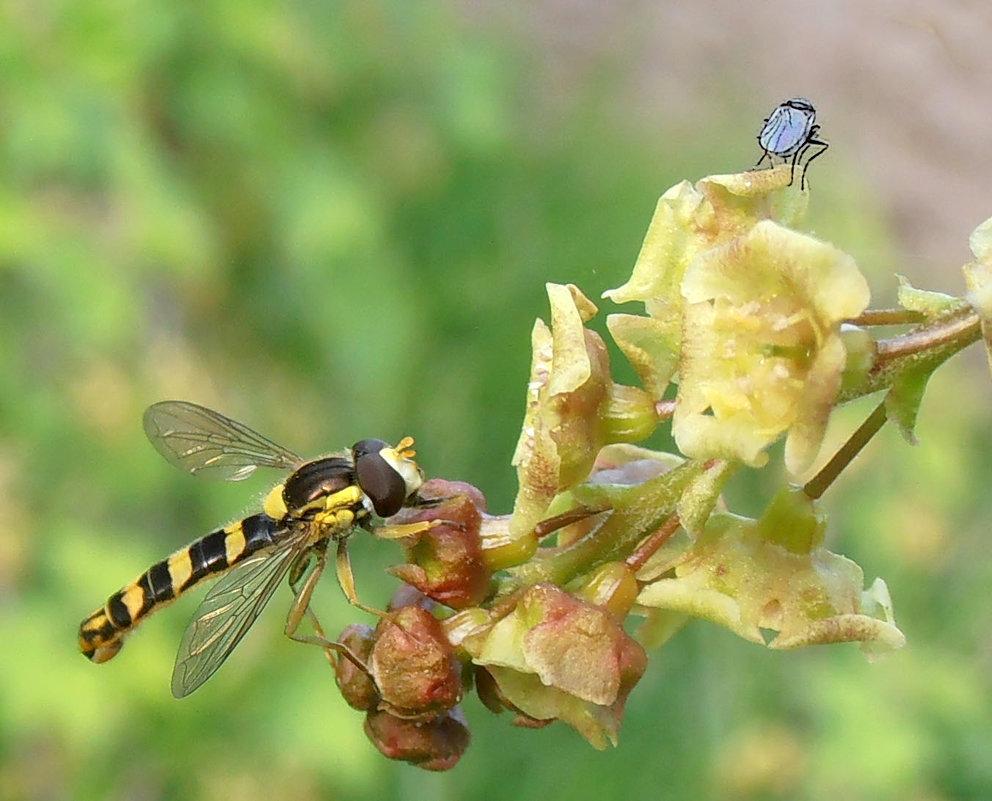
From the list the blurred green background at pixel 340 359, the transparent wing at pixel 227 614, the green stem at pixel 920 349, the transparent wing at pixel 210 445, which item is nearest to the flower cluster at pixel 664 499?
the green stem at pixel 920 349

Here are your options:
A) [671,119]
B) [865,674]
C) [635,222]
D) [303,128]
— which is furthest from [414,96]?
[865,674]

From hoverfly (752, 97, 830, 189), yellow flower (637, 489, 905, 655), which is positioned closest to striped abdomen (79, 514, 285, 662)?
yellow flower (637, 489, 905, 655)

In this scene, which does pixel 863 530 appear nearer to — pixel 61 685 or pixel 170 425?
pixel 61 685

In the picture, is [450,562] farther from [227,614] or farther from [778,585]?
[227,614]

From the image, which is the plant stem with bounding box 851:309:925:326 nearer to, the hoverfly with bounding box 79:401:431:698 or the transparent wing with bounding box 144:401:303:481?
the hoverfly with bounding box 79:401:431:698

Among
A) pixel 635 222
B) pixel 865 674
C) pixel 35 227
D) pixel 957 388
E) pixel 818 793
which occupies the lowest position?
pixel 818 793

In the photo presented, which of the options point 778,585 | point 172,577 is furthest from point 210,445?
point 778,585
